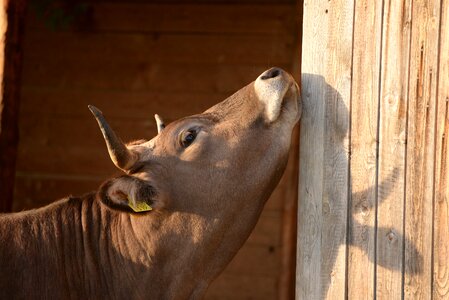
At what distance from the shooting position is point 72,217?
523 cm

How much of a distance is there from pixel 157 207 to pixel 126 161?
29 centimetres

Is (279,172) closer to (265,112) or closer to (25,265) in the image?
(265,112)

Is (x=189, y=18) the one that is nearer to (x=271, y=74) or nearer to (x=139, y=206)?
(x=271, y=74)

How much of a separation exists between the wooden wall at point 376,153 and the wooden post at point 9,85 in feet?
7.40

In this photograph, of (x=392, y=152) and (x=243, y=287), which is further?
(x=243, y=287)

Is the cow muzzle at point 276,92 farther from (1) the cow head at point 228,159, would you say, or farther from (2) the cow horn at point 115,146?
(2) the cow horn at point 115,146

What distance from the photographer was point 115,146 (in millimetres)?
4867

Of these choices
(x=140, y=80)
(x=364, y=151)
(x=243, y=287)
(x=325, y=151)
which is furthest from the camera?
(x=140, y=80)

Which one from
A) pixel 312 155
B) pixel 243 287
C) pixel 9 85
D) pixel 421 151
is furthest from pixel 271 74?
pixel 243 287

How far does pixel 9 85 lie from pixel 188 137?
1.76m

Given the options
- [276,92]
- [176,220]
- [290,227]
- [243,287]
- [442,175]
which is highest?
[276,92]

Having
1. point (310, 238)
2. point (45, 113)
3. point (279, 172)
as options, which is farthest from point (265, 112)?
point (45, 113)

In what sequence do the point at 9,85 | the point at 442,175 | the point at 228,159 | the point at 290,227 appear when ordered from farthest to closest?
the point at 290,227, the point at 9,85, the point at 228,159, the point at 442,175

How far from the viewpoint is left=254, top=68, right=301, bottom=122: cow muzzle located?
194 inches
